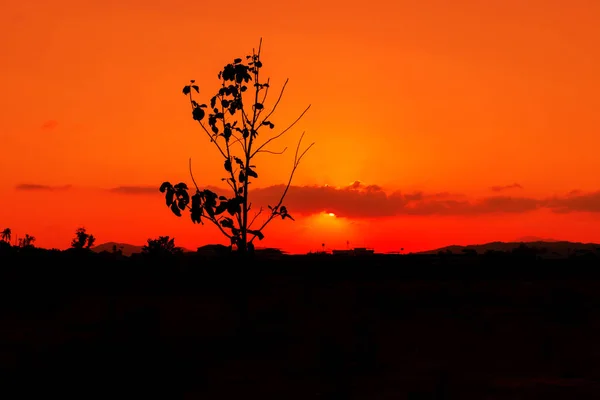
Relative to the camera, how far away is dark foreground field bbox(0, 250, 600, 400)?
12984 millimetres

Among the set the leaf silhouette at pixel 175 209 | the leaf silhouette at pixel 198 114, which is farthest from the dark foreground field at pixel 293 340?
the leaf silhouette at pixel 198 114

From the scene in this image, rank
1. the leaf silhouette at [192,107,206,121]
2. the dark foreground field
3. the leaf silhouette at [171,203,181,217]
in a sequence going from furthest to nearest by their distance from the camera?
the leaf silhouette at [192,107,206,121], the leaf silhouette at [171,203,181,217], the dark foreground field

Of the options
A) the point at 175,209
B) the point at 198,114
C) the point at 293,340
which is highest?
the point at 198,114

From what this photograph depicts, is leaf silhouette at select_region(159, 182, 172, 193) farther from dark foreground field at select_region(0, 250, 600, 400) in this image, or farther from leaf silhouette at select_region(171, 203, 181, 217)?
dark foreground field at select_region(0, 250, 600, 400)

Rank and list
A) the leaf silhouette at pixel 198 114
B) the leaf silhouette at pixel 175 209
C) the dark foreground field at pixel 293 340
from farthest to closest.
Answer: the leaf silhouette at pixel 198 114, the leaf silhouette at pixel 175 209, the dark foreground field at pixel 293 340

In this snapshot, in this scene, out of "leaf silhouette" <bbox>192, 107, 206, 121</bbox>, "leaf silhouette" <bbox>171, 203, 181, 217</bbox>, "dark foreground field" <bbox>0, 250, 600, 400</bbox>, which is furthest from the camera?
"leaf silhouette" <bbox>192, 107, 206, 121</bbox>

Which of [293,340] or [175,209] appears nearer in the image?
[175,209]

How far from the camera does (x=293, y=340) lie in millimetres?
18047

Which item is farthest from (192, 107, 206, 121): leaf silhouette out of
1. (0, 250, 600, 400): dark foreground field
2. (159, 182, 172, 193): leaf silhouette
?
(0, 250, 600, 400): dark foreground field

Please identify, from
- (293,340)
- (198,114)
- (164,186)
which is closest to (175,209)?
(164,186)

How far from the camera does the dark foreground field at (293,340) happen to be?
13.0 m

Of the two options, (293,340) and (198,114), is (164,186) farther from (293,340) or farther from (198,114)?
(293,340)

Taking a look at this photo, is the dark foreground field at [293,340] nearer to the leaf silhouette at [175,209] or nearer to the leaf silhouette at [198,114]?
the leaf silhouette at [175,209]

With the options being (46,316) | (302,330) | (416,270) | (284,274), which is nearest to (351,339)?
(302,330)
